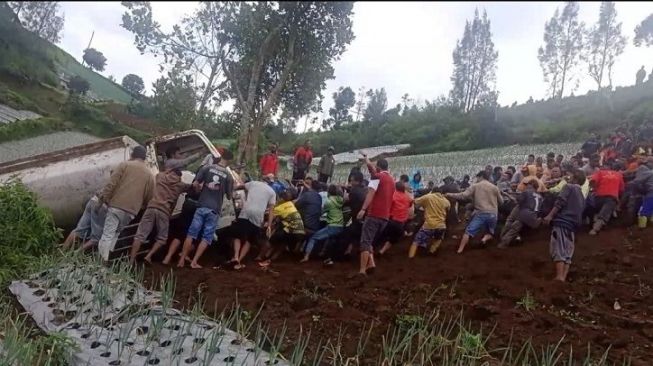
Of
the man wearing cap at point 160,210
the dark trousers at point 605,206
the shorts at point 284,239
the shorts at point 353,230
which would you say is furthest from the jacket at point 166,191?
the dark trousers at point 605,206

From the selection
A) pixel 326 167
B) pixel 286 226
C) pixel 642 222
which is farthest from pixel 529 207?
pixel 326 167

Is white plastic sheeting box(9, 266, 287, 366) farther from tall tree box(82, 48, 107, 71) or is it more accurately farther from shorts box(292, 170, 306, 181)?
tall tree box(82, 48, 107, 71)

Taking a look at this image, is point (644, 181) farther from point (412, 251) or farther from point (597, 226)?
point (412, 251)

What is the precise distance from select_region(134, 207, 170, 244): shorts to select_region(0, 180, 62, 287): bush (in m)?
0.93

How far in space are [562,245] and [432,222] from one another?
73.3 inches

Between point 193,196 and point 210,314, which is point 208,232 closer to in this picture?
point 193,196

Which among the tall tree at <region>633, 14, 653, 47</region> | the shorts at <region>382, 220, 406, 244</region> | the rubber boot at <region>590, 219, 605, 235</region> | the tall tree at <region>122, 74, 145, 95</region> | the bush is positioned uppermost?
the tall tree at <region>633, 14, 653, 47</region>

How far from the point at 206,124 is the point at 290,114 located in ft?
8.58

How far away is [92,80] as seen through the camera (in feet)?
99.2

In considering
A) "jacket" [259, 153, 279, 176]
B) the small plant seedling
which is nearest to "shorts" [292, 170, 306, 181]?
"jacket" [259, 153, 279, 176]

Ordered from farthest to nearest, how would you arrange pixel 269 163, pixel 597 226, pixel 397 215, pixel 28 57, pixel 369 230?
1. pixel 28 57
2. pixel 269 163
3. pixel 597 226
4. pixel 397 215
5. pixel 369 230

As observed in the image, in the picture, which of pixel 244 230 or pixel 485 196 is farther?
pixel 485 196

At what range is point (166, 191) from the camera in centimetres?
715

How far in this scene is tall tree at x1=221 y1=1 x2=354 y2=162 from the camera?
49.1 ft
